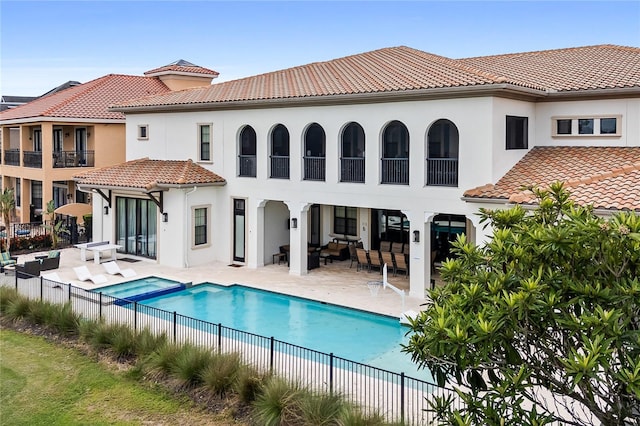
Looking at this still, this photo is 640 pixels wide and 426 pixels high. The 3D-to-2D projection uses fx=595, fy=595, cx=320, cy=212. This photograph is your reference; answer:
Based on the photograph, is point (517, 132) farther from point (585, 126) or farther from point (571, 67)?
point (571, 67)

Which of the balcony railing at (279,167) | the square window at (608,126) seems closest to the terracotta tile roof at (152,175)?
the balcony railing at (279,167)

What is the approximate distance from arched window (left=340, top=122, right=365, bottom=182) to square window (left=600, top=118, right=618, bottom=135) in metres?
7.95

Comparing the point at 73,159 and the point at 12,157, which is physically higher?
the point at 12,157

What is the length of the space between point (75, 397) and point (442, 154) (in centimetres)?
1407

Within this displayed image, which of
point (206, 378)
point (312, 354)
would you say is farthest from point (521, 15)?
point (206, 378)

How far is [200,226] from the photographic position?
83.0 feet

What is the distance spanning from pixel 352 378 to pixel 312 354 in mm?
2061

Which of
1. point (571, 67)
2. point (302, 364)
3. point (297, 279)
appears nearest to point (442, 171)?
point (297, 279)

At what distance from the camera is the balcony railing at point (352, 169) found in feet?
70.0

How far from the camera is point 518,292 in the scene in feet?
21.0

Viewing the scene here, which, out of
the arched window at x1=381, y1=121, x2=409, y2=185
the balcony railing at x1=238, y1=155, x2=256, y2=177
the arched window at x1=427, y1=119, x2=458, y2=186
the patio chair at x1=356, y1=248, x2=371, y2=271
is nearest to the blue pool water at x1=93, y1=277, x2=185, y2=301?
the balcony railing at x1=238, y1=155, x2=256, y2=177

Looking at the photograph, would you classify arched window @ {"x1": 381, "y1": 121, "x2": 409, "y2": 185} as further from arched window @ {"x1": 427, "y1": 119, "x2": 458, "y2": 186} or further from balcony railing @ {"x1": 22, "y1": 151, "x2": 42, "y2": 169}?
balcony railing @ {"x1": 22, "y1": 151, "x2": 42, "y2": 169}

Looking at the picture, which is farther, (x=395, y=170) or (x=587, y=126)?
(x=395, y=170)

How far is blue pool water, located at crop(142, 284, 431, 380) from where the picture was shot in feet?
48.8
